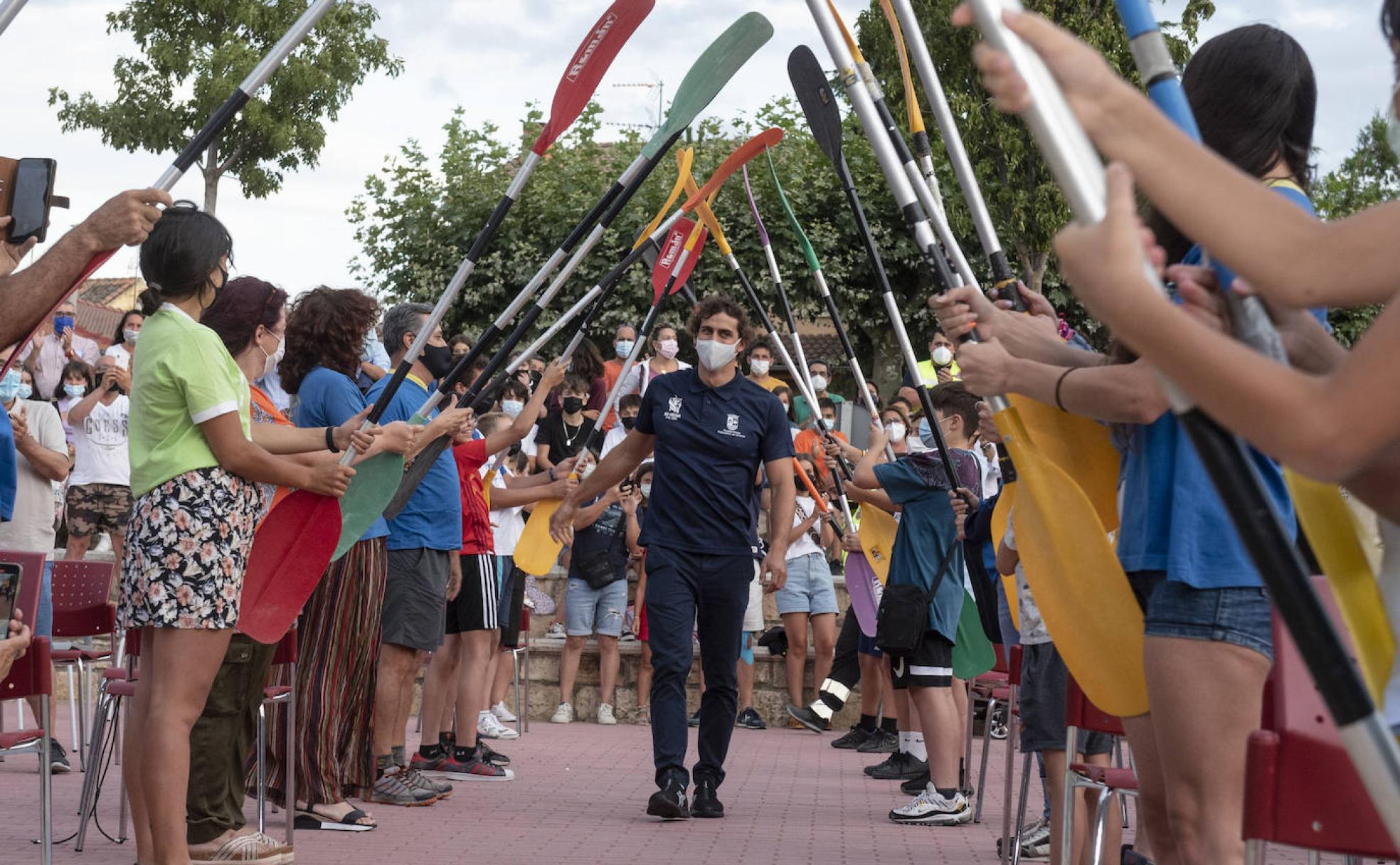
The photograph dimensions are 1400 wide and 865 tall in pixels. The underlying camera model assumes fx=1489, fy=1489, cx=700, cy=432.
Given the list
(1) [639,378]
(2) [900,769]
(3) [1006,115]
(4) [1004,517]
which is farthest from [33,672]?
(3) [1006,115]

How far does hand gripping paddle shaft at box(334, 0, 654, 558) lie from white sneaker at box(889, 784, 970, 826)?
2977 millimetres

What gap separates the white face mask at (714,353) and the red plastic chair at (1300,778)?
4791 millimetres

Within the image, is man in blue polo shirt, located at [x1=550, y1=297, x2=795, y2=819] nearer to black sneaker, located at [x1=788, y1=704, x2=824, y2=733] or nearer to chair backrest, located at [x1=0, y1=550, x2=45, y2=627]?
chair backrest, located at [x1=0, y1=550, x2=45, y2=627]

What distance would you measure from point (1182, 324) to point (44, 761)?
3.87 metres

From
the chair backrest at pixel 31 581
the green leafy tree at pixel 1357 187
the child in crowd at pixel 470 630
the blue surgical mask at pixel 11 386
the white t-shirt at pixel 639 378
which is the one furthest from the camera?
the green leafy tree at pixel 1357 187

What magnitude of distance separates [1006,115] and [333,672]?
16.1 m

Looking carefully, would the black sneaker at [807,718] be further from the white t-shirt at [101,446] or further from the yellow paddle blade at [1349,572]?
the yellow paddle blade at [1349,572]

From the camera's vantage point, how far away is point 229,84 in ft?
75.1

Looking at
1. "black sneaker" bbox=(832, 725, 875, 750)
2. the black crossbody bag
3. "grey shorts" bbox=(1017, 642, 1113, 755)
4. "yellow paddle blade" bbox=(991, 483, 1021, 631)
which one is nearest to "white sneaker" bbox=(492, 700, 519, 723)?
"black sneaker" bbox=(832, 725, 875, 750)

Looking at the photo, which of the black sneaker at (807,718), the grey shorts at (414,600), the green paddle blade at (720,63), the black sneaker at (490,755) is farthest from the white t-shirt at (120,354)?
the green paddle blade at (720,63)

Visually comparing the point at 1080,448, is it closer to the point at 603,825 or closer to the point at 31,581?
the point at 31,581

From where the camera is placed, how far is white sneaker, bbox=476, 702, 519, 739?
9.61 metres

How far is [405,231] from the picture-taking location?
81.0ft

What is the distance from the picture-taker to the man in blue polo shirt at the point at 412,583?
6.49 metres
